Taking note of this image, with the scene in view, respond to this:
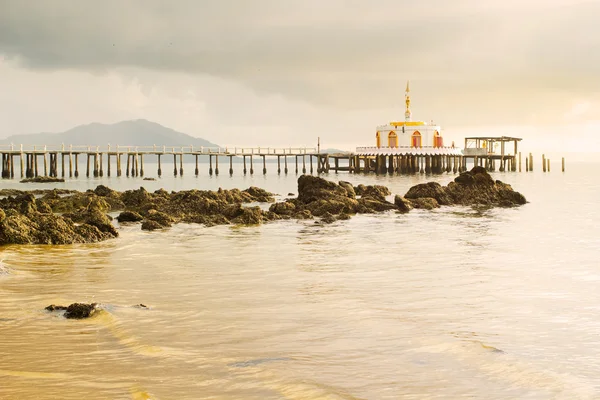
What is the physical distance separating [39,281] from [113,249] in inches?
168

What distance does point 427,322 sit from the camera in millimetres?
8594

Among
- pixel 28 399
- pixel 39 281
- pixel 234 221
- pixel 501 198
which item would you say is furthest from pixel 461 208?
pixel 28 399

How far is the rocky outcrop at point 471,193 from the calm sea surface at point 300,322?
45.3ft

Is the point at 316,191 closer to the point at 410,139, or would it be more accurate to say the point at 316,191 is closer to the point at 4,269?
the point at 4,269

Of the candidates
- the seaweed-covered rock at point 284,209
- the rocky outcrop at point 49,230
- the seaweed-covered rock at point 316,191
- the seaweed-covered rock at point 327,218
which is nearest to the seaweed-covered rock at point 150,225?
the rocky outcrop at point 49,230

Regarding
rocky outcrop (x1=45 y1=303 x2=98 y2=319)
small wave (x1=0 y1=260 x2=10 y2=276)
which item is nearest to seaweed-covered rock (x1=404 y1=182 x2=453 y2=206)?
small wave (x1=0 y1=260 x2=10 y2=276)

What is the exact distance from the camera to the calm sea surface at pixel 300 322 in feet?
20.4

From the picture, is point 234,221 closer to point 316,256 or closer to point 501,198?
point 316,256

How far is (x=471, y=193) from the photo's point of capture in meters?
30.9

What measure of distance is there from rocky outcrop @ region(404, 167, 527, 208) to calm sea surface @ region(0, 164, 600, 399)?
1381cm

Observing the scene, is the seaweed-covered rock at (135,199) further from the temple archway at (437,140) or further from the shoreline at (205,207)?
the temple archway at (437,140)

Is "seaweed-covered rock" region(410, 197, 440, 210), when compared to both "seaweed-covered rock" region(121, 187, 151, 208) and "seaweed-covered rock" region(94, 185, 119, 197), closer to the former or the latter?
"seaweed-covered rock" region(121, 187, 151, 208)

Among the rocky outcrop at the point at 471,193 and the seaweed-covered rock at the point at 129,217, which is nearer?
the seaweed-covered rock at the point at 129,217

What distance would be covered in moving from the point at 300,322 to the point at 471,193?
77.8 feet
